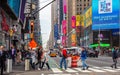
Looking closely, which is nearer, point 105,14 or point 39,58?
point 39,58

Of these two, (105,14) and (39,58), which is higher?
(105,14)

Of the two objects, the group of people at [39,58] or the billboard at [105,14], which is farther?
the billboard at [105,14]

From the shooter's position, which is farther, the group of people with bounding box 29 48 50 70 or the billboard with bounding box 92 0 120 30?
the billboard with bounding box 92 0 120 30

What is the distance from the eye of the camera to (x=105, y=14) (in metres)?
118

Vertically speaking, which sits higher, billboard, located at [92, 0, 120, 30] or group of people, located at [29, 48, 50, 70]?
billboard, located at [92, 0, 120, 30]

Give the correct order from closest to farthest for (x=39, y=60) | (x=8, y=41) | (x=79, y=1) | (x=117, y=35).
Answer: (x=39, y=60), (x=8, y=41), (x=117, y=35), (x=79, y=1)

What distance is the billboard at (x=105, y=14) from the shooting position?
11619 centimetres

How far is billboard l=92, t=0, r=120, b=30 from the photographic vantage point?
116m

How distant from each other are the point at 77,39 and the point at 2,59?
16956 cm

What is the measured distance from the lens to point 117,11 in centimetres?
11675

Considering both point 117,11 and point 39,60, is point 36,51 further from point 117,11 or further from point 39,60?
point 117,11

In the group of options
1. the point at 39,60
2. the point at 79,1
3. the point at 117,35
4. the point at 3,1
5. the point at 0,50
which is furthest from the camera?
the point at 79,1

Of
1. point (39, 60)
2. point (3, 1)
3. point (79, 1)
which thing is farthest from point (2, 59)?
point (79, 1)

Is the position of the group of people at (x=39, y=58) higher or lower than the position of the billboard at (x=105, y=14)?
lower
